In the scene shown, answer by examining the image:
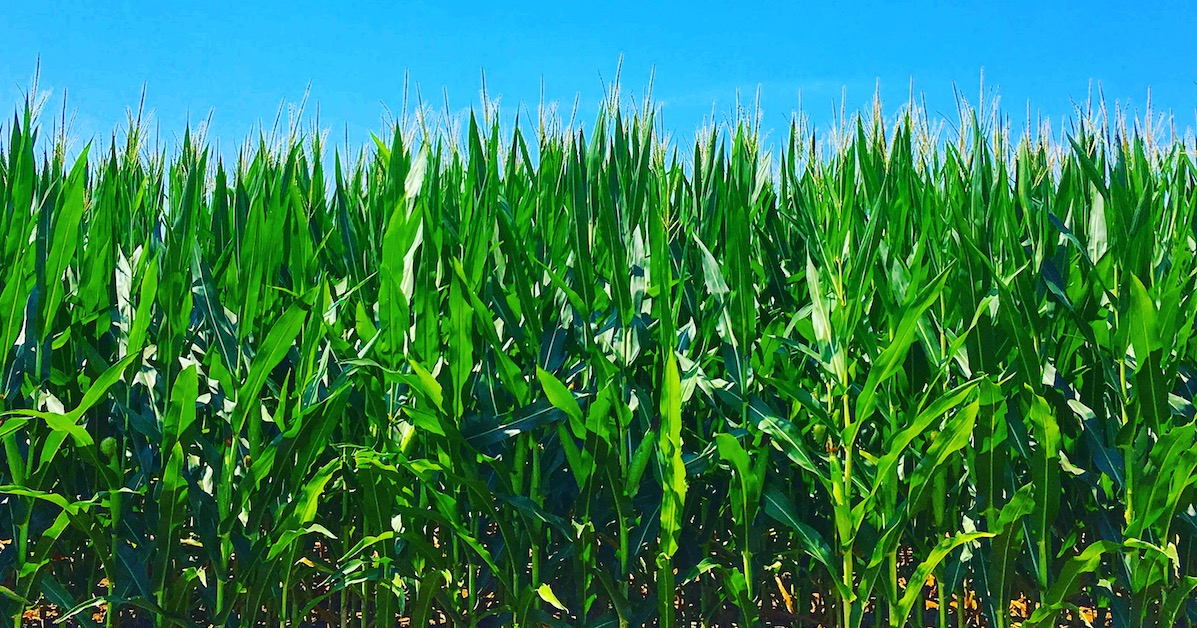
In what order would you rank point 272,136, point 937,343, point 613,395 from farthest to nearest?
point 272,136
point 937,343
point 613,395

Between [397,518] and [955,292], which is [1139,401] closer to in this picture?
[955,292]

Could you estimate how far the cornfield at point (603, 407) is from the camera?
167 centimetres

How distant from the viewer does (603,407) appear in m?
1.62

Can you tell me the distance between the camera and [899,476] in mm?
1826

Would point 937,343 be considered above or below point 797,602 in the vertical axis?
above

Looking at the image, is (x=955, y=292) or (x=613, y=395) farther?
(x=955, y=292)

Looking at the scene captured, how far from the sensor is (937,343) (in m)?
1.74

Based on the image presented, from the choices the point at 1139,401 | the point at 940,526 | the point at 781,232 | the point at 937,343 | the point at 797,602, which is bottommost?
the point at 797,602

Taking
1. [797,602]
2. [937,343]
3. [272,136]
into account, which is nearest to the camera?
[937,343]

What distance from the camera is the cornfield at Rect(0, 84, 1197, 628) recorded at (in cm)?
167

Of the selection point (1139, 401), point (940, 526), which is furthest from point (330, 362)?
point (1139, 401)

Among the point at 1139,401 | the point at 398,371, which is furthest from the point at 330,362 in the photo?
the point at 1139,401

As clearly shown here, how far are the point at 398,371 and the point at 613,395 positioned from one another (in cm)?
40

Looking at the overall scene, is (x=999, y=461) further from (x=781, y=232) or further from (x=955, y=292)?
(x=781, y=232)
